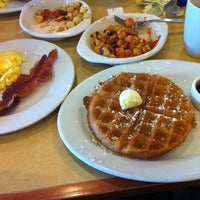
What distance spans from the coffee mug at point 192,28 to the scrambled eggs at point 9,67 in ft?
2.17

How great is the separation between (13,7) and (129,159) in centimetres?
108

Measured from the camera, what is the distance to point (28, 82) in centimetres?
120

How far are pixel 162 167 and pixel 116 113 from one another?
0.21m

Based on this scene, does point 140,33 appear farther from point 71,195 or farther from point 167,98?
point 71,195

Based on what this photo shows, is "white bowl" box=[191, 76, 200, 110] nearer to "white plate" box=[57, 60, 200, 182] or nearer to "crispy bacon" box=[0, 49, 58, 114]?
"white plate" box=[57, 60, 200, 182]

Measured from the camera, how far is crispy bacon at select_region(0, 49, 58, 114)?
1140 mm

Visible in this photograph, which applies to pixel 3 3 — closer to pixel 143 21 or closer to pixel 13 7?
pixel 13 7

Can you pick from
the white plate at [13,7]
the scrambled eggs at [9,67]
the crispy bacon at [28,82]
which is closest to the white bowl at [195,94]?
the crispy bacon at [28,82]

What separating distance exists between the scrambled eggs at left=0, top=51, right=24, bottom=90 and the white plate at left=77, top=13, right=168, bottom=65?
0.86ft

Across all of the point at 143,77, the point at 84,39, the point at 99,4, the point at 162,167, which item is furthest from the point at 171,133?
the point at 99,4

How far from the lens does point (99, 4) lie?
1609mm

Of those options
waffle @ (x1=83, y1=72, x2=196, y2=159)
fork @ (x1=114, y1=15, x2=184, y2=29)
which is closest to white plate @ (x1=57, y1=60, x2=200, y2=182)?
waffle @ (x1=83, y1=72, x2=196, y2=159)

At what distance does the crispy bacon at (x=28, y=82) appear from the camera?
1.14 m

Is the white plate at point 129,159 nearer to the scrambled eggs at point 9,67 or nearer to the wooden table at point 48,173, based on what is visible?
the wooden table at point 48,173
